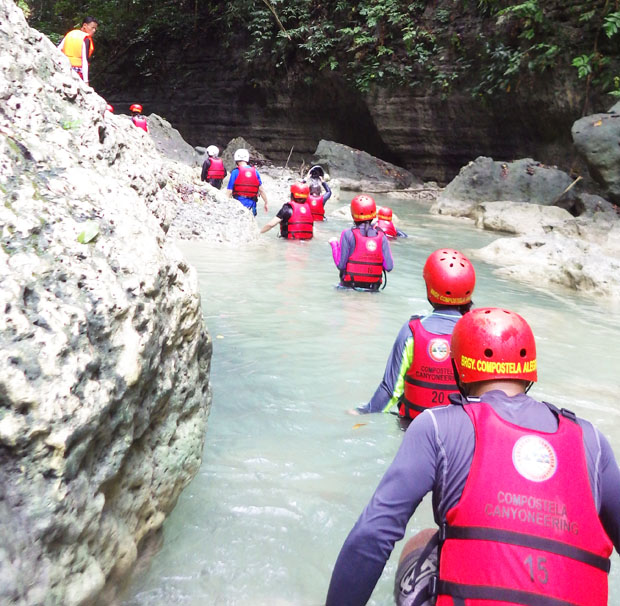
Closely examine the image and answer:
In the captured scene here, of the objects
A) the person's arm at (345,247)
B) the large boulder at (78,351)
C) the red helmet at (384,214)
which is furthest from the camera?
the red helmet at (384,214)

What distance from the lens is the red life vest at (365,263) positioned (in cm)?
660

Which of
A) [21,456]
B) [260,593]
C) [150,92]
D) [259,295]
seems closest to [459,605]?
[260,593]

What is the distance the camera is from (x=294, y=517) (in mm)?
2740

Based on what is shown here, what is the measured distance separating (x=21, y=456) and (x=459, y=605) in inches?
44.6

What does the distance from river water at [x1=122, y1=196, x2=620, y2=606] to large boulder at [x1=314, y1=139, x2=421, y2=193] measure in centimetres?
1228

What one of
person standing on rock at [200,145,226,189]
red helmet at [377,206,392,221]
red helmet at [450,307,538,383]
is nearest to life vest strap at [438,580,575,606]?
red helmet at [450,307,538,383]

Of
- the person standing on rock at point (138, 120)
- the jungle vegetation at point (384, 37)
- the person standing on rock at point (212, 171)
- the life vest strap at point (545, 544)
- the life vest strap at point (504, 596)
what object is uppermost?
the jungle vegetation at point (384, 37)

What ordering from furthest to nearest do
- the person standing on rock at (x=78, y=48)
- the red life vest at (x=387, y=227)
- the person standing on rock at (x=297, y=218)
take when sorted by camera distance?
1. the red life vest at (x=387, y=227)
2. the person standing on rock at (x=297, y=218)
3. the person standing on rock at (x=78, y=48)

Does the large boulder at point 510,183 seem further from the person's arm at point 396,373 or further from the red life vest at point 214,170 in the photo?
the person's arm at point 396,373

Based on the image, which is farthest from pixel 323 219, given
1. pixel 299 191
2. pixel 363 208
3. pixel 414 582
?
pixel 414 582

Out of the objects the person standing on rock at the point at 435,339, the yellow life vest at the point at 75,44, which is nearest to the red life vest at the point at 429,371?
the person standing on rock at the point at 435,339

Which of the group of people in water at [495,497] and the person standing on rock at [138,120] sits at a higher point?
the person standing on rock at [138,120]

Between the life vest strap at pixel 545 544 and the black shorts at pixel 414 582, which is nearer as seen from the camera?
the life vest strap at pixel 545 544

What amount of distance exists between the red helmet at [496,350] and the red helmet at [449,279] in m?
1.32
